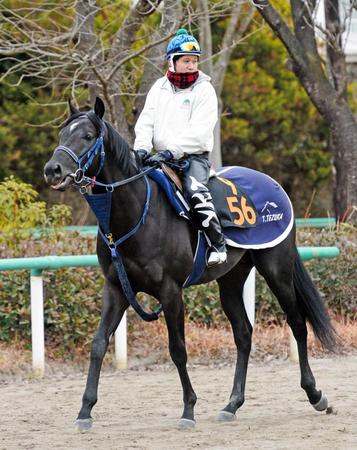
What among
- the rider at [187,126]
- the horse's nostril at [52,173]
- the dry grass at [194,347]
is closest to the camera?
the horse's nostril at [52,173]

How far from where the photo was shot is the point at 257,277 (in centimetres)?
984

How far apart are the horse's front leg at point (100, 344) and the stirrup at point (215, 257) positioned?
2.08ft

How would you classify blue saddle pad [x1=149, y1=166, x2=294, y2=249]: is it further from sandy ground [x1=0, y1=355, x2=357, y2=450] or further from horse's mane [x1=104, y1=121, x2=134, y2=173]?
sandy ground [x1=0, y1=355, x2=357, y2=450]

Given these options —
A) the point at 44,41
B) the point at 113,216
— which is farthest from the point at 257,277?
the point at 113,216

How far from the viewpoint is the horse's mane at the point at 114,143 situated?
6203mm

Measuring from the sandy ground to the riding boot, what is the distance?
1109mm

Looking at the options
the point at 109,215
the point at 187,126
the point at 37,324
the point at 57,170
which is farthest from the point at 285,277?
the point at 57,170

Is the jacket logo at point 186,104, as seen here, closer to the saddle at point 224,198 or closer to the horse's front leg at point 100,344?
the saddle at point 224,198

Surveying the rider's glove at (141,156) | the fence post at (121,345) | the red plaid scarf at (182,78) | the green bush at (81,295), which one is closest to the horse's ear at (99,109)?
the rider's glove at (141,156)

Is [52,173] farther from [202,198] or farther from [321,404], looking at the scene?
[321,404]

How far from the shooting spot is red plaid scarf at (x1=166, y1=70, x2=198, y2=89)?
6824mm

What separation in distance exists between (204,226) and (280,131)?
1316 cm

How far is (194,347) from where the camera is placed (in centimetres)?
914

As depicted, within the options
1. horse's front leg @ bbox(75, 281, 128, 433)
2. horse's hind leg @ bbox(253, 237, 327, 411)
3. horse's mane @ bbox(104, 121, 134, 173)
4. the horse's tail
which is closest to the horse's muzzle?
horse's mane @ bbox(104, 121, 134, 173)
